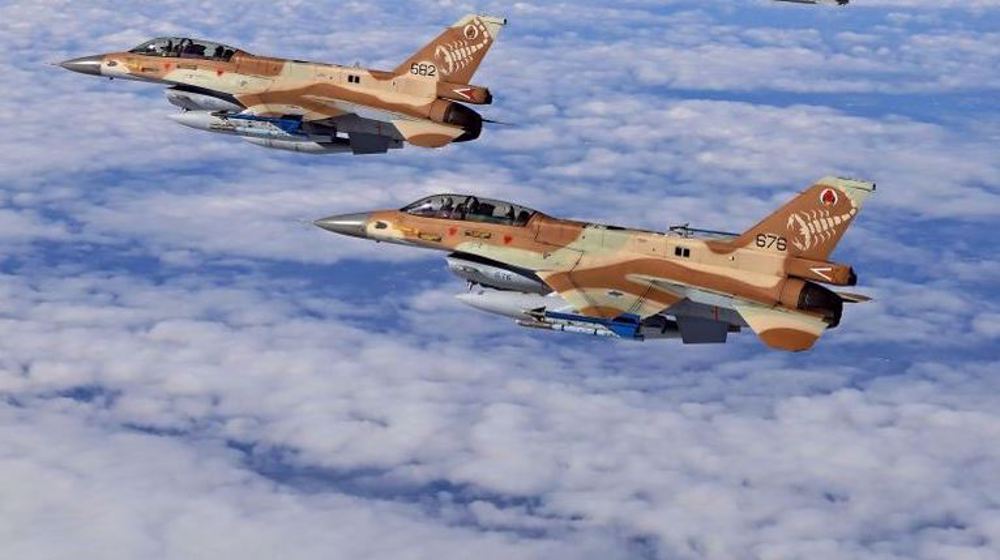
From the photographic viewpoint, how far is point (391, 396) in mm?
106250

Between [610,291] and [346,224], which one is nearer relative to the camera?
[610,291]

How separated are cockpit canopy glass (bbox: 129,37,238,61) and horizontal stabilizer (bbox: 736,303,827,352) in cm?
2923

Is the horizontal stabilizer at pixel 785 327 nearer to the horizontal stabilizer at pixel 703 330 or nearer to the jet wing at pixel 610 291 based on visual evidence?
the horizontal stabilizer at pixel 703 330

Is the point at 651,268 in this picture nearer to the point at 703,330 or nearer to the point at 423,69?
the point at 703,330

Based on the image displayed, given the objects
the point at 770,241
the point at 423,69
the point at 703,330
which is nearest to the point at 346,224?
the point at 423,69

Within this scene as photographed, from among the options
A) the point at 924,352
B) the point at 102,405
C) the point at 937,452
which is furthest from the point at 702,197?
the point at 102,405

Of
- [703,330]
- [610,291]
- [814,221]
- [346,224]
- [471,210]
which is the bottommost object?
[703,330]

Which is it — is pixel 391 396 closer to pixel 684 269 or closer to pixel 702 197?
pixel 702 197

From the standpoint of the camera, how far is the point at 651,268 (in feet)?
143

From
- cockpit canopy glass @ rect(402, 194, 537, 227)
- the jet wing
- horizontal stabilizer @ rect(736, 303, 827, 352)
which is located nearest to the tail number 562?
cockpit canopy glass @ rect(402, 194, 537, 227)

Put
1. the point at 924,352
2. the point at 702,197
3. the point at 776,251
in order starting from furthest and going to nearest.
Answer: the point at 702,197
the point at 924,352
the point at 776,251

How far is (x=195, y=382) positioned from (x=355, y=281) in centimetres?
4143

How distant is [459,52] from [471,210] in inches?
496

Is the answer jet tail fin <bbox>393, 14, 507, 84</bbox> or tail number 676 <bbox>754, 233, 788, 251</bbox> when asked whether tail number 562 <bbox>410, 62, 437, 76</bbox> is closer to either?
jet tail fin <bbox>393, 14, 507, 84</bbox>
